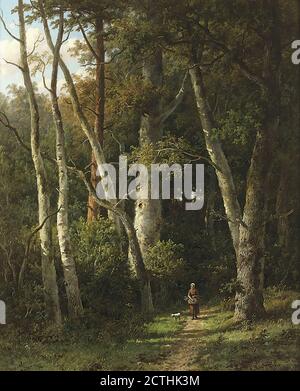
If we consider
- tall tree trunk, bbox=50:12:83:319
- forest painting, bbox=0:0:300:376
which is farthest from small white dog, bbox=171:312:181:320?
tall tree trunk, bbox=50:12:83:319

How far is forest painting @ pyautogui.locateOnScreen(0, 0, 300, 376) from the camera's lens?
14.5 meters

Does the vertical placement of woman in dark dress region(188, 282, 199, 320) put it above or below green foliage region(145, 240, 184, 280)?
below

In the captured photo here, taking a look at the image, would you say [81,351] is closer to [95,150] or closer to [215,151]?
[95,150]

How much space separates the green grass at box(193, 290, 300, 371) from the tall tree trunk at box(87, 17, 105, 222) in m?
4.67

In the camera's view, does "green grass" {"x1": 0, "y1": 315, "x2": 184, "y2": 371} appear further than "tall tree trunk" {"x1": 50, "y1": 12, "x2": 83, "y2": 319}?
No

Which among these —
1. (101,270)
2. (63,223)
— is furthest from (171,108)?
(101,270)

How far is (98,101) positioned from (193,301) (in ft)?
21.0

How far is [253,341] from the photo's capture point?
13.9 meters

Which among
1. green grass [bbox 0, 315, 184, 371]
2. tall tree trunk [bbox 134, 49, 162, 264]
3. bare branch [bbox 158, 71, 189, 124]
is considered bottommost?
green grass [bbox 0, 315, 184, 371]

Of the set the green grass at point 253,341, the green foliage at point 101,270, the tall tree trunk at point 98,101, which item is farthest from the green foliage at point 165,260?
the tall tree trunk at point 98,101

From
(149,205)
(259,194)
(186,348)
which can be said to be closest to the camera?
(186,348)

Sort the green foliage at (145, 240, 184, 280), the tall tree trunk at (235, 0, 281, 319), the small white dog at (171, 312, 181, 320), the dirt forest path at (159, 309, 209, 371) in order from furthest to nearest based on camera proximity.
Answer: the green foliage at (145, 240, 184, 280) → the small white dog at (171, 312, 181, 320) → the tall tree trunk at (235, 0, 281, 319) → the dirt forest path at (159, 309, 209, 371)

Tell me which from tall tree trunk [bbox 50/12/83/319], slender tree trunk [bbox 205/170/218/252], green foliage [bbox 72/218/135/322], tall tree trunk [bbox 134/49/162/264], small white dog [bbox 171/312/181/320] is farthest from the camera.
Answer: slender tree trunk [bbox 205/170/218/252]

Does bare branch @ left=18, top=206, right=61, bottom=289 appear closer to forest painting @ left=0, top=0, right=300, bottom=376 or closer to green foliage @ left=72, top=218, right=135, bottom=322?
forest painting @ left=0, top=0, right=300, bottom=376
